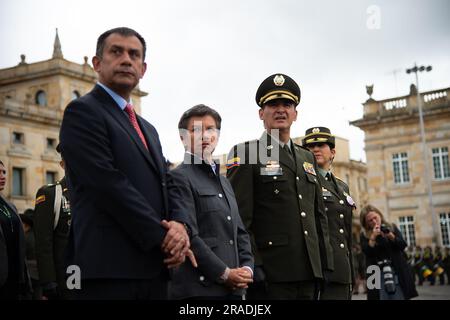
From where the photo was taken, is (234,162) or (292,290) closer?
(292,290)

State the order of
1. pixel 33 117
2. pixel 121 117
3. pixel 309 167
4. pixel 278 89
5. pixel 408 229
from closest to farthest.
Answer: pixel 121 117 < pixel 278 89 < pixel 309 167 < pixel 408 229 < pixel 33 117

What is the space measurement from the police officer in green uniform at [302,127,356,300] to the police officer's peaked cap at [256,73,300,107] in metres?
0.81

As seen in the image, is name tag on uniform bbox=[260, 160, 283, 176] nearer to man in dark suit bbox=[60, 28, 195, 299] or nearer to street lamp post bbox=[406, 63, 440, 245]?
man in dark suit bbox=[60, 28, 195, 299]

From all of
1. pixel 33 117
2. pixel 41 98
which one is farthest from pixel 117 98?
pixel 41 98

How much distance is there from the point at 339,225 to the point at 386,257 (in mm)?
3791

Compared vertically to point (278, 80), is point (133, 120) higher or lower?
lower

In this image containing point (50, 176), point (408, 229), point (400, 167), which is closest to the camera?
point (408, 229)

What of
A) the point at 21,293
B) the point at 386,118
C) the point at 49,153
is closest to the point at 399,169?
the point at 386,118

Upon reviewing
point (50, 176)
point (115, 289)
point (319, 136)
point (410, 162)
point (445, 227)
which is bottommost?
point (115, 289)

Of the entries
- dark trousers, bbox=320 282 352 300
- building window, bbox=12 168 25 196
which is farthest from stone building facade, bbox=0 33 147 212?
dark trousers, bbox=320 282 352 300

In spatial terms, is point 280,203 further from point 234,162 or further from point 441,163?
point 441,163

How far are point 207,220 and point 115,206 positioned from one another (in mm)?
1346

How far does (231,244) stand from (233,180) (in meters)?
0.90

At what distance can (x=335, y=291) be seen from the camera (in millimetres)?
6008
